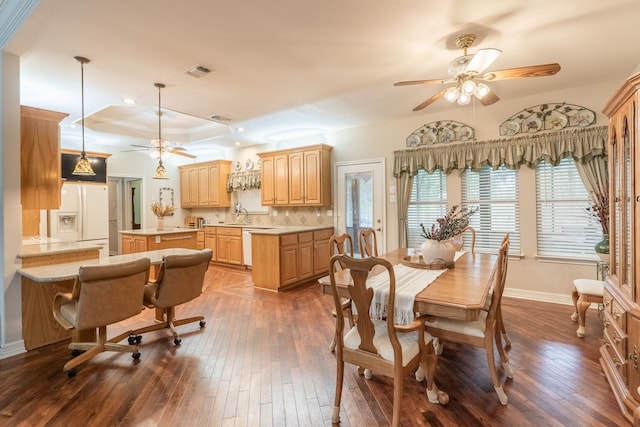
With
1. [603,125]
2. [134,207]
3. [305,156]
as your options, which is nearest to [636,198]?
[603,125]

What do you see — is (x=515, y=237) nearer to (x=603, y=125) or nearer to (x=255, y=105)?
(x=603, y=125)

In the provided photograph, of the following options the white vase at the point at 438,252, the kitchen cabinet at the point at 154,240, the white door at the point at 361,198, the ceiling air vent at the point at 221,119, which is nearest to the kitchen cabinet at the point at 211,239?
the kitchen cabinet at the point at 154,240

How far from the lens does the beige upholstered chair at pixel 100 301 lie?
88.2 inches

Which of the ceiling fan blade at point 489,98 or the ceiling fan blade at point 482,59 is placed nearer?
the ceiling fan blade at point 482,59

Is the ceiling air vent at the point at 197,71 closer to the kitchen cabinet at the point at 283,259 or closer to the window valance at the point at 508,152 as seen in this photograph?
the kitchen cabinet at the point at 283,259

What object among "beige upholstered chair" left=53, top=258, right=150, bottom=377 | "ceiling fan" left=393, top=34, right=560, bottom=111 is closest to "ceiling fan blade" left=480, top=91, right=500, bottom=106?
"ceiling fan" left=393, top=34, right=560, bottom=111

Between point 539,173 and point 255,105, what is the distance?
3907 mm

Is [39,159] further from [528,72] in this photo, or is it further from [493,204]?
[493,204]

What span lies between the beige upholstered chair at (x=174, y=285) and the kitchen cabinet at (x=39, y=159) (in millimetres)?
1386

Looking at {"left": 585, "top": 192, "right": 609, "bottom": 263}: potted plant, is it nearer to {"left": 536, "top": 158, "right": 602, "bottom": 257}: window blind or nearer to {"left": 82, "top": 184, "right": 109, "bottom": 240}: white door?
{"left": 536, "top": 158, "right": 602, "bottom": 257}: window blind

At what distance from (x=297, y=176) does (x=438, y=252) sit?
3.56 metres

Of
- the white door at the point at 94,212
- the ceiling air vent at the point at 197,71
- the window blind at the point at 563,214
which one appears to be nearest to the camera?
the ceiling air vent at the point at 197,71

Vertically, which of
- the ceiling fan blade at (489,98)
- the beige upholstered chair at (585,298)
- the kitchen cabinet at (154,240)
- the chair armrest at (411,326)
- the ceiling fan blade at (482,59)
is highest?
the ceiling fan blade at (482,59)

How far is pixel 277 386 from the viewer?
221cm
